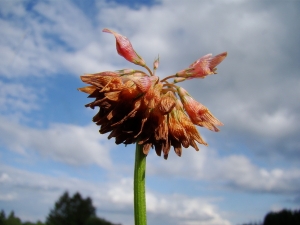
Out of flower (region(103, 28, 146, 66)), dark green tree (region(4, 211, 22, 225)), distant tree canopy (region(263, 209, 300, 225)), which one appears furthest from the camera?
distant tree canopy (region(263, 209, 300, 225))

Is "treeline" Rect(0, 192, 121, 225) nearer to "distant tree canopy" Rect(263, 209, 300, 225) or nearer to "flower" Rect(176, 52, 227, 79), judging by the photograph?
"distant tree canopy" Rect(263, 209, 300, 225)

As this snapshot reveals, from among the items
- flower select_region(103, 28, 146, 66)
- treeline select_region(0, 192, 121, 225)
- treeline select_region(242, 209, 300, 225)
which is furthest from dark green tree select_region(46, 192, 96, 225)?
flower select_region(103, 28, 146, 66)

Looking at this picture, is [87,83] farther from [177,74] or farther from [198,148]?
[198,148]

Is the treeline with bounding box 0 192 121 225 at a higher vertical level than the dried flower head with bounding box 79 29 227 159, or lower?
higher

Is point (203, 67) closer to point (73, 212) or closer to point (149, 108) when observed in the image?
point (149, 108)

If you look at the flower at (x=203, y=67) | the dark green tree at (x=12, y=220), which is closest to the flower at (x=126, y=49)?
the flower at (x=203, y=67)

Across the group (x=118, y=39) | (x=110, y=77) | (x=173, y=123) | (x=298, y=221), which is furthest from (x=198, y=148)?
(x=298, y=221)
